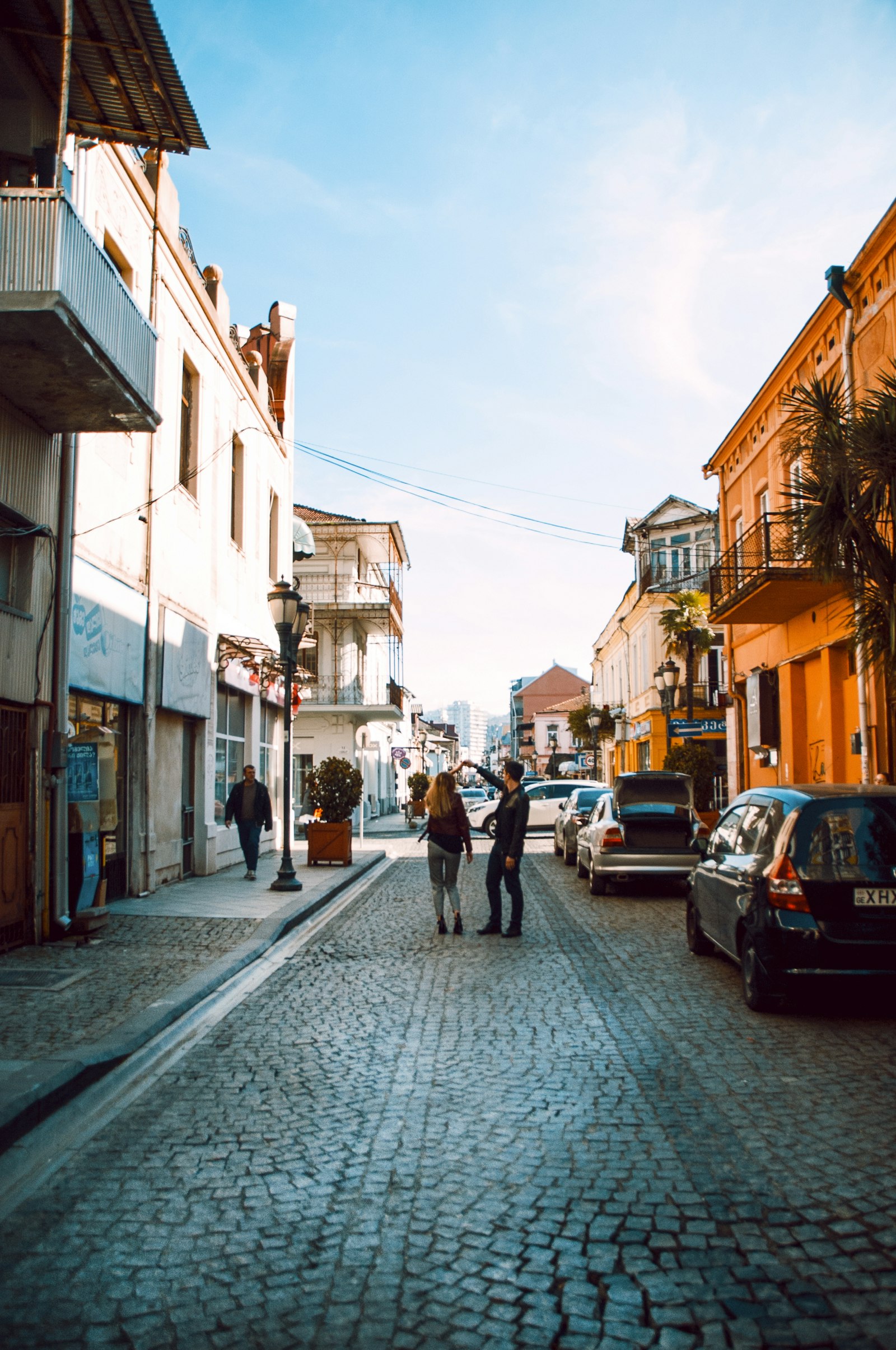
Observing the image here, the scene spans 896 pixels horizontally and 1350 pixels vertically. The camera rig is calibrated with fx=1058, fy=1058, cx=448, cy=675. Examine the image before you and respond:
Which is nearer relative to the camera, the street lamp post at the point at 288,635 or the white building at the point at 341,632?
the street lamp post at the point at 288,635

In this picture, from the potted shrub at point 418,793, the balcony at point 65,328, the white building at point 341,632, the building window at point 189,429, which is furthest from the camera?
the potted shrub at point 418,793

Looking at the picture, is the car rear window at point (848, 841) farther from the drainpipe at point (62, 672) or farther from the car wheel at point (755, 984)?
the drainpipe at point (62, 672)

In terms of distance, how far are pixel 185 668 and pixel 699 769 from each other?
11.5 metres

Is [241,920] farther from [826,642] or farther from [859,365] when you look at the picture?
→ [859,365]

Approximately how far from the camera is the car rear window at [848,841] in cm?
652

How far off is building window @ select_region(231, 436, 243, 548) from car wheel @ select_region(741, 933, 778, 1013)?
14511 mm

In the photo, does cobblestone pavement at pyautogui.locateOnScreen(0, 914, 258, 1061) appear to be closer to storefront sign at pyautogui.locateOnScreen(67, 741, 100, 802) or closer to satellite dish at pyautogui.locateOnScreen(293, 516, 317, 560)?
storefront sign at pyautogui.locateOnScreen(67, 741, 100, 802)

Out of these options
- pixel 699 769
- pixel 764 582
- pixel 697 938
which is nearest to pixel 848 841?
pixel 697 938

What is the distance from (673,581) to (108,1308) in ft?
125

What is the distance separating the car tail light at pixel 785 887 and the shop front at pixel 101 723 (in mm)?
6432

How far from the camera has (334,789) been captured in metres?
18.9

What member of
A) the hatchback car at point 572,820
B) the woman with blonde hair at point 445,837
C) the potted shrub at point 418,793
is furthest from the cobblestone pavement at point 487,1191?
the potted shrub at point 418,793

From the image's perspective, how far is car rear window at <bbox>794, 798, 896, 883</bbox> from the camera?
21.4 ft

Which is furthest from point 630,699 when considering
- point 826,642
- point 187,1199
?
point 187,1199
